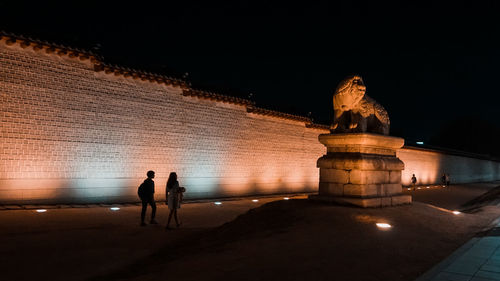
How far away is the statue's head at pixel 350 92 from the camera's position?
8695 mm

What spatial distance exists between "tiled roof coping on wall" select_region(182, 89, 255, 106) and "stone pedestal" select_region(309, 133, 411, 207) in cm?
790

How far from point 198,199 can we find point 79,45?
25.0 ft

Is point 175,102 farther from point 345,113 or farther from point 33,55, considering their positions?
point 345,113

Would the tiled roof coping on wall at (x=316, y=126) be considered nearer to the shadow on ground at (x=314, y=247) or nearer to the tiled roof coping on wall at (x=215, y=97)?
the tiled roof coping on wall at (x=215, y=97)

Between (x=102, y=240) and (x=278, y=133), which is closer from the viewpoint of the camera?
(x=102, y=240)

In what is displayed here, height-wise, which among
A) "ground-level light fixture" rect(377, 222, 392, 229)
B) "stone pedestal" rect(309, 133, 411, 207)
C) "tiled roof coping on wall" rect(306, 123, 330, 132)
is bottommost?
"ground-level light fixture" rect(377, 222, 392, 229)

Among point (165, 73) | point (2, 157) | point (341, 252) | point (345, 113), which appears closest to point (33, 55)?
point (2, 157)

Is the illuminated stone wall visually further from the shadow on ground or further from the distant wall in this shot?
the shadow on ground

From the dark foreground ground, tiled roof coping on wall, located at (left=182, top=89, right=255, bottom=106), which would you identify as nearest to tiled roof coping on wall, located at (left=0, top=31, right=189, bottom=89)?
Answer: tiled roof coping on wall, located at (left=182, top=89, right=255, bottom=106)

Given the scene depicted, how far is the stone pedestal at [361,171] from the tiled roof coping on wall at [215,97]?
790 centimetres

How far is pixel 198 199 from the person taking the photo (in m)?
15.5

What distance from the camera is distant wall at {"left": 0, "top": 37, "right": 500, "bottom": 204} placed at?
10.9 m

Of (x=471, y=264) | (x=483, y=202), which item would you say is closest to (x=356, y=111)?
(x=471, y=264)

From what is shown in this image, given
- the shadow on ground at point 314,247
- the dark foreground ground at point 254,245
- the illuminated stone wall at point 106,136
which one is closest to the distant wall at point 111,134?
the illuminated stone wall at point 106,136
